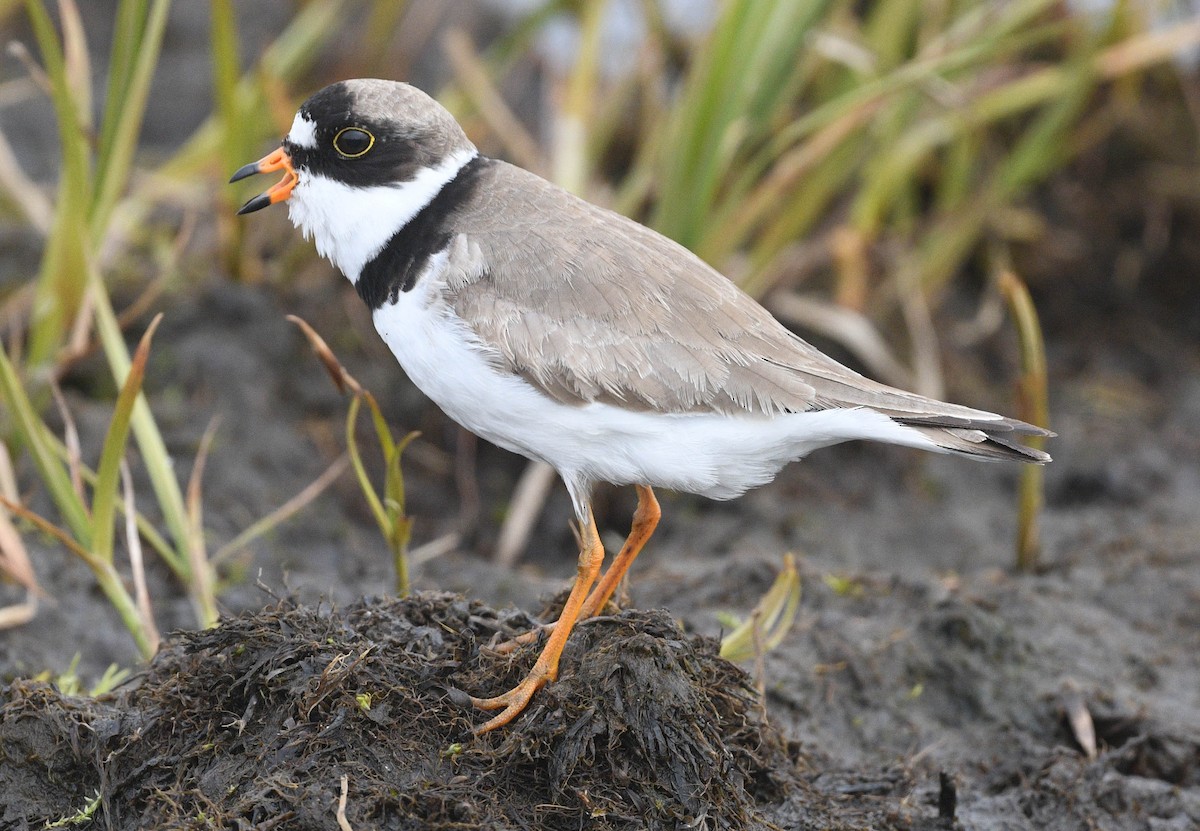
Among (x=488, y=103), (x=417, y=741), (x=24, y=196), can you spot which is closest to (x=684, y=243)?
(x=488, y=103)

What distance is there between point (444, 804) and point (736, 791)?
0.72 metres

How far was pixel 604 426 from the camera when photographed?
341 centimetres

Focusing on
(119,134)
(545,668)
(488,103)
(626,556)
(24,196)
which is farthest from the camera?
(488,103)

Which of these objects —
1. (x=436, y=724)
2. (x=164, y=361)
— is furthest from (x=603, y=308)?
(x=164, y=361)

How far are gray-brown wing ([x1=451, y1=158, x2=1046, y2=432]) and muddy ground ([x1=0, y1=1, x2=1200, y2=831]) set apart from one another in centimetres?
63

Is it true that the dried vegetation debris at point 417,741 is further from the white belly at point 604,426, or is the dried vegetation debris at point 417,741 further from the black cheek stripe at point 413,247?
the black cheek stripe at point 413,247

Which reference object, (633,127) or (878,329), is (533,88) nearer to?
(633,127)

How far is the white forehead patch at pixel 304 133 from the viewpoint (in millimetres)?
3719

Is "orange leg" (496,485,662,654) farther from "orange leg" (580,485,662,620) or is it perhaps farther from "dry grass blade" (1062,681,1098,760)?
"dry grass blade" (1062,681,1098,760)

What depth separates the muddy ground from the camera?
3.14m

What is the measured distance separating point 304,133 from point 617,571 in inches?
59.6

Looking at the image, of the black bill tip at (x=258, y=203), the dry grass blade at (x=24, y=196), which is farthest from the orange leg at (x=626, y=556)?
the dry grass blade at (x=24, y=196)

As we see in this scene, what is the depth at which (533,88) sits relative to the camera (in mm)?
10133

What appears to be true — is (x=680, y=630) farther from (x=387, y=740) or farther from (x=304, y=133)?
(x=304, y=133)
